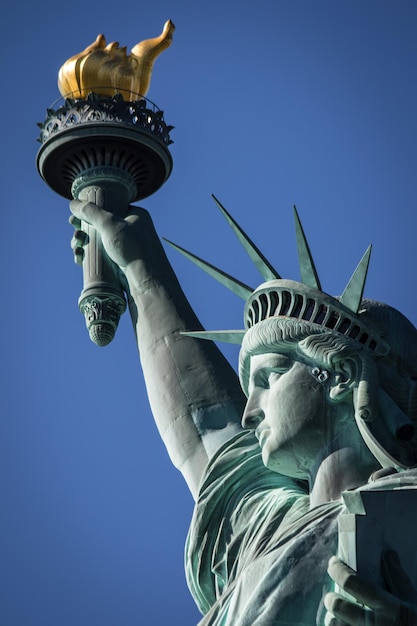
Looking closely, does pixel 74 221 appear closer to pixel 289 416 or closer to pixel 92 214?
pixel 92 214

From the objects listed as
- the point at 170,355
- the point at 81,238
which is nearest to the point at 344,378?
the point at 170,355

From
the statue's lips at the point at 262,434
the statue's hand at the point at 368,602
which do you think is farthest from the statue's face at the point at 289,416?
the statue's hand at the point at 368,602

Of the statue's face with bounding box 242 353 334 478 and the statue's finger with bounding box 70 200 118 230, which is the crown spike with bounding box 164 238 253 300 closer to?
the statue's face with bounding box 242 353 334 478

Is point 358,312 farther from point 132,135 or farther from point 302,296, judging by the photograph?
point 132,135

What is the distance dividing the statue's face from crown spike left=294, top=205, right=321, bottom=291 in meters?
0.63

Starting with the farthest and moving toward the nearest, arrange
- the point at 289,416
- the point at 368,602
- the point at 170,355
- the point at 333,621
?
the point at 170,355 → the point at 289,416 → the point at 333,621 → the point at 368,602

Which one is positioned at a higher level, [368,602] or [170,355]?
[170,355]

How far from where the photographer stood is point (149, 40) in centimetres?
1792

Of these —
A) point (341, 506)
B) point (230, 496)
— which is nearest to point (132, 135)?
point (230, 496)

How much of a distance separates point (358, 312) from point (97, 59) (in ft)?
18.0

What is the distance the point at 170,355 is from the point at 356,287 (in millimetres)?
2999

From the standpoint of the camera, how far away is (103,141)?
56.1ft

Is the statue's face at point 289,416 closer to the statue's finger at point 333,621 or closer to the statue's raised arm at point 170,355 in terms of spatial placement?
the statue's finger at point 333,621

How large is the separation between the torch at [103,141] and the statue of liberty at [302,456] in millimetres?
2708
